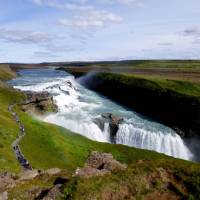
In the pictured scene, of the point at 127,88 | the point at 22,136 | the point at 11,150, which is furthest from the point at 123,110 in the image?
the point at 11,150

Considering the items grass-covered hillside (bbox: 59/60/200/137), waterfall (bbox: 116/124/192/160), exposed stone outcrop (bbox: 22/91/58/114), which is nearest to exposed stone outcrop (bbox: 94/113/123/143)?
waterfall (bbox: 116/124/192/160)

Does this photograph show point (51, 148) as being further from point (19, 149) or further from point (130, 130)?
point (130, 130)

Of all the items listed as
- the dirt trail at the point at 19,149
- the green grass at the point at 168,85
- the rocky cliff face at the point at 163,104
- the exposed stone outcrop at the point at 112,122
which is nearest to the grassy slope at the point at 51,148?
the dirt trail at the point at 19,149

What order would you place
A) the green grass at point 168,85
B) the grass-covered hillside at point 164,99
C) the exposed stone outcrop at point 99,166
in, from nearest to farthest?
1. the exposed stone outcrop at point 99,166
2. the grass-covered hillside at point 164,99
3. the green grass at point 168,85

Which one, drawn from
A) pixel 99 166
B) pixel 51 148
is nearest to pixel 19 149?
pixel 51 148

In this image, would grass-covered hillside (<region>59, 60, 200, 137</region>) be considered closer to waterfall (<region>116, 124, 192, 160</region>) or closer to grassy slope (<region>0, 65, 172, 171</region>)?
waterfall (<region>116, 124, 192, 160</region>)

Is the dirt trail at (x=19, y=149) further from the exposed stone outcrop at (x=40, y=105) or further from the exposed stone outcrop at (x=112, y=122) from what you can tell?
the exposed stone outcrop at (x=40, y=105)
